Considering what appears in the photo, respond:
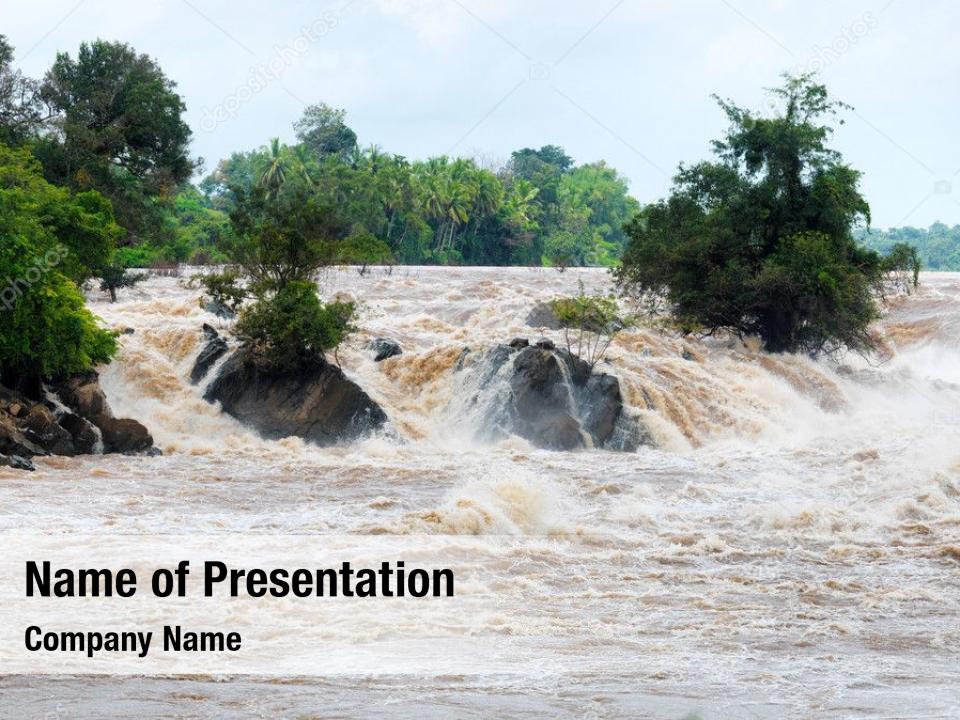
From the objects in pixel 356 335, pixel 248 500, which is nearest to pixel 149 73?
pixel 356 335

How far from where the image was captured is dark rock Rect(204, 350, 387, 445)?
20233 mm

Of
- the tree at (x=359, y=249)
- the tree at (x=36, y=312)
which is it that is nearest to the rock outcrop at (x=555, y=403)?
the tree at (x=359, y=249)

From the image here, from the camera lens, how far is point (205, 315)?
26.6m

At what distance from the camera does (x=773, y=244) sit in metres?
28.5

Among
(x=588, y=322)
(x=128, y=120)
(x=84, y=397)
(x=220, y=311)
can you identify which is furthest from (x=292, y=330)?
(x=128, y=120)

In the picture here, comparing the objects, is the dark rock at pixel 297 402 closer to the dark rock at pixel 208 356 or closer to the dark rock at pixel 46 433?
the dark rock at pixel 208 356

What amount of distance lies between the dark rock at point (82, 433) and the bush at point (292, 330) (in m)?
3.63

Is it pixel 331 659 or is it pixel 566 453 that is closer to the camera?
pixel 331 659

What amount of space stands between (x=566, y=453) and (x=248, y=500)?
595cm

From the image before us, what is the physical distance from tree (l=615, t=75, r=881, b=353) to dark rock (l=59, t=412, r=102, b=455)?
14.0 m

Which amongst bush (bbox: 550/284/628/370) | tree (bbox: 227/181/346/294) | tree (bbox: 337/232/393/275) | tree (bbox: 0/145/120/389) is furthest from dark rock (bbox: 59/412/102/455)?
bush (bbox: 550/284/628/370)

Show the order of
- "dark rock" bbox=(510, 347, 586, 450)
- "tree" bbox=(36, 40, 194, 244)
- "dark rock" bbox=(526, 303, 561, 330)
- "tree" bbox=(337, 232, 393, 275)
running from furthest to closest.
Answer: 1. "tree" bbox=(36, 40, 194, 244)
2. "dark rock" bbox=(526, 303, 561, 330)
3. "tree" bbox=(337, 232, 393, 275)
4. "dark rock" bbox=(510, 347, 586, 450)

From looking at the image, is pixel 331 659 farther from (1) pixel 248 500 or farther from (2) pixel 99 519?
(1) pixel 248 500

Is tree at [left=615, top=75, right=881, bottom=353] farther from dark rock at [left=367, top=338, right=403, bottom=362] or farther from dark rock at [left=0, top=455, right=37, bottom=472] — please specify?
dark rock at [left=0, top=455, right=37, bottom=472]
